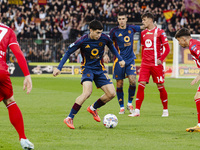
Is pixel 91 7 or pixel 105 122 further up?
pixel 91 7

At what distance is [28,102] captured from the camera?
12852 millimetres

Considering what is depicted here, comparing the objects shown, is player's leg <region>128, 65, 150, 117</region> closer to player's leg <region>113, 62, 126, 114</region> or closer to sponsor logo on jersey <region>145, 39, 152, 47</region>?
sponsor logo on jersey <region>145, 39, 152, 47</region>

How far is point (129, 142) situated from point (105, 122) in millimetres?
1562

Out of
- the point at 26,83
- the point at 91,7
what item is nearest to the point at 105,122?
the point at 26,83

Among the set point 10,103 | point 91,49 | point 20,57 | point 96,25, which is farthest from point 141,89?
point 20,57

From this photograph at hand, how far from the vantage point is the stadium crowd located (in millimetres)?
27312

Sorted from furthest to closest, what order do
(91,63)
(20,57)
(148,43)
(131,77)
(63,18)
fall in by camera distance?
(63,18)
(131,77)
(148,43)
(91,63)
(20,57)

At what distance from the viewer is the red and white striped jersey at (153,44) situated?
32.2ft

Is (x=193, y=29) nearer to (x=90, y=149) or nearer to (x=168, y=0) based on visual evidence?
(x=168, y=0)

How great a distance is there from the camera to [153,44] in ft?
32.3

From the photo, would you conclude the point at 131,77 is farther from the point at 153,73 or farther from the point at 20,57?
the point at 20,57

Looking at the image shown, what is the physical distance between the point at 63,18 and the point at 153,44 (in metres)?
19.9

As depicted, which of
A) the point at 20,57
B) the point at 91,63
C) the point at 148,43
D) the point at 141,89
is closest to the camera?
the point at 20,57

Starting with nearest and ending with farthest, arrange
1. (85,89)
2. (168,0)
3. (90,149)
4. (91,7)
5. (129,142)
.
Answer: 1. (90,149)
2. (129,142)
3. (85,89)
4. (91,7)
5. (168,0)
